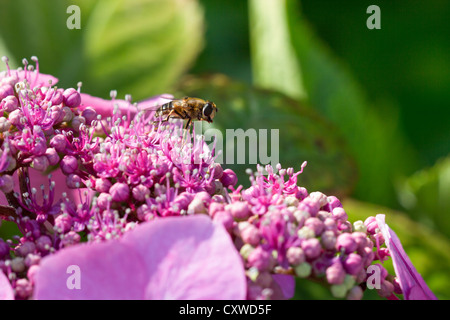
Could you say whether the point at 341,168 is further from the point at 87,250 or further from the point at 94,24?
the point at 87,250

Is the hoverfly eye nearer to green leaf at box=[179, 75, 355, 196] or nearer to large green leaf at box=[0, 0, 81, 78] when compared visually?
green leaf at box=[179, 75, 355, 196]

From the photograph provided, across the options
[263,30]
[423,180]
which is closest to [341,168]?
[423,180]

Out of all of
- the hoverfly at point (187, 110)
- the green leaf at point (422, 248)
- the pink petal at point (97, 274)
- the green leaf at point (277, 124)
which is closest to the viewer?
the pink petal at point (97, 274)

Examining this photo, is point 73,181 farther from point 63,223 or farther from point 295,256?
point 295,256

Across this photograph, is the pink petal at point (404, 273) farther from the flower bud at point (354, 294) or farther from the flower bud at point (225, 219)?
the flower bud at point (225, 219)

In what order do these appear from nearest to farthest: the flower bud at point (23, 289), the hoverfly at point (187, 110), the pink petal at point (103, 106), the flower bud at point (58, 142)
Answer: the flower bud at point (23, 289)
the flower bud at point (58, 142)
the pink petal at point (103, 106)
the hoverfly at point (187, 110)

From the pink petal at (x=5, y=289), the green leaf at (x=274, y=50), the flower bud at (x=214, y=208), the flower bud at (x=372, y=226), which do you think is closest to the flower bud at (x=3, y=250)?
the pink petal at (x=5, y=289)
